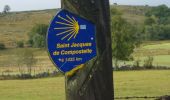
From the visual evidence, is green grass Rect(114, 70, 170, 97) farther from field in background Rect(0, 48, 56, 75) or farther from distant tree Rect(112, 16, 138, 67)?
field in background Rect(0, 48, 56, 75)

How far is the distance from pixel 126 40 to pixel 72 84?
272 feet

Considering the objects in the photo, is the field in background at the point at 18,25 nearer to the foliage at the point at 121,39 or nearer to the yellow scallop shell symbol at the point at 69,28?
the foliage at the point at 121,39

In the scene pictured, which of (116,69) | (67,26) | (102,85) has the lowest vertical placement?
(116,69)

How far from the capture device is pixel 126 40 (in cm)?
8638

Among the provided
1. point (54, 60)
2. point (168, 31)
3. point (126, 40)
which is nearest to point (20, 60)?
point (126, 40)

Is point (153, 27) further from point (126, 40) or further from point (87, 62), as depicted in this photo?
point (87, 62)

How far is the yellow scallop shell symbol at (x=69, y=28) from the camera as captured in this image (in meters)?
3.78

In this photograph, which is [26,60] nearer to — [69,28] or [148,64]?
[148,64]

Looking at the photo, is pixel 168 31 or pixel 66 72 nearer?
pixel 66 72

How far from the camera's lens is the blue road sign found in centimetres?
379

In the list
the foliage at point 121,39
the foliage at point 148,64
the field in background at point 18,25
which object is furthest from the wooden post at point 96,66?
the field in background at point 18,25

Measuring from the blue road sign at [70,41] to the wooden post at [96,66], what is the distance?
43 millimetres

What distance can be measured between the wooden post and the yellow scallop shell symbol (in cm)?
7

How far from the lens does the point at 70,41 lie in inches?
149
